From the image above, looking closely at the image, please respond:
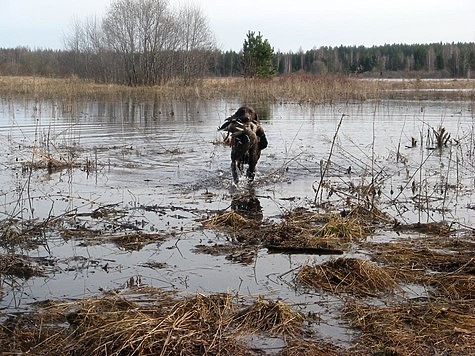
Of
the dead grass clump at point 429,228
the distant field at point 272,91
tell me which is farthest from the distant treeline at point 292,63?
the dead grass clump at point 429,228

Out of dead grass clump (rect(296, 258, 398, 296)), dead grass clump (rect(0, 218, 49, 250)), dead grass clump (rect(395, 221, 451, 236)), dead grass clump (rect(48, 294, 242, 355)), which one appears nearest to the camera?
dead grass clump (rect(48, 294, 242, 355))

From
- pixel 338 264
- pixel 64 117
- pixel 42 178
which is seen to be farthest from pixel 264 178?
pixel 64 117

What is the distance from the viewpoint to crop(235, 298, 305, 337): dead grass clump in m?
4.60

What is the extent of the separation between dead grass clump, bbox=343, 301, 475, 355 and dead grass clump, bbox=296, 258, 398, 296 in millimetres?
416

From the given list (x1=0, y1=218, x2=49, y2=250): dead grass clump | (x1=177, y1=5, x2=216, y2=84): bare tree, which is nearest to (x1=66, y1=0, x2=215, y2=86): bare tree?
(x1=177, y1=5, x2=216, y2=84): bare tree

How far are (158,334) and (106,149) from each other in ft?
37.7

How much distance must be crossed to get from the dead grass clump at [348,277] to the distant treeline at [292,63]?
119 ft

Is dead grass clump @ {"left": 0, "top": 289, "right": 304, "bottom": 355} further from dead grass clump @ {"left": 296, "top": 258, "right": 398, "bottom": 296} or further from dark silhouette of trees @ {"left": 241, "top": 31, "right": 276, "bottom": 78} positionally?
dark silhouette of trees @ {"left": 241, "top": 31, "right": 276, "bottom": 78}

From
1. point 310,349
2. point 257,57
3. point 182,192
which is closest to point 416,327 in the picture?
point 310,349

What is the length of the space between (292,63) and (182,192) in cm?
10448

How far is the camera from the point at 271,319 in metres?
4.71

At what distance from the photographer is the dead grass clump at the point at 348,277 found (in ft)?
18.2

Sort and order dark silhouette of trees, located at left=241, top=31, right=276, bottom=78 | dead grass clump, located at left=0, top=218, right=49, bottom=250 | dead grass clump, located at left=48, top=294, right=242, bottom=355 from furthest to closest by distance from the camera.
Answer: dark silhouette of trees, located at left=241, top=31, right=276, bottom=78
dead grass clump, located at left=0, top=218, right=49, bottom=250
dead grass clump, located at left=48, top=294, right=242, bottom=355

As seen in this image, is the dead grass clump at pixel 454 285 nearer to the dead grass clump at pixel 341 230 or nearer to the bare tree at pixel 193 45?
the dead grass clump at pixel 341 230
